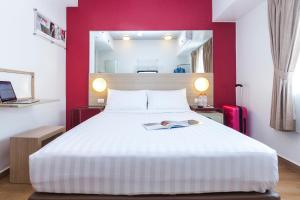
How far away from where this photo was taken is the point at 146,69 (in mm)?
4195

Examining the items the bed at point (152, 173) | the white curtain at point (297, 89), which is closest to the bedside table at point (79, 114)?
the bed at point (152, 173)

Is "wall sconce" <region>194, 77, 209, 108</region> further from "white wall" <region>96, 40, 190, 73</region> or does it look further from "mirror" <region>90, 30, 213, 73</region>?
"white wall" <region>96, 40, 190, 73</region>

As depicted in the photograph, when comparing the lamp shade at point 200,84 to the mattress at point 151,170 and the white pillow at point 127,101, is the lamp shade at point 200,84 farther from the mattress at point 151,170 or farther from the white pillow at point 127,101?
the mattress at point 151,170

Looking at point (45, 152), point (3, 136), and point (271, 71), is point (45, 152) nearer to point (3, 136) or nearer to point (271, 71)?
point (3, 136)

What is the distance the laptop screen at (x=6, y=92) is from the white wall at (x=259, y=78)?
2981 mm

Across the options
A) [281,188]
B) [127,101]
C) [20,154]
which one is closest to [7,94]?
[20,154]

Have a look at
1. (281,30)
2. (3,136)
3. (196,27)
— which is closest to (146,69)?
(196,27)

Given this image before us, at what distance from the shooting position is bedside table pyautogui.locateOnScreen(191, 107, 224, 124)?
3.78 m

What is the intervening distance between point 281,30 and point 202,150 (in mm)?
1979

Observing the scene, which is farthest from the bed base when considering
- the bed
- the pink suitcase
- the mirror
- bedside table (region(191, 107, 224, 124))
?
the mirror

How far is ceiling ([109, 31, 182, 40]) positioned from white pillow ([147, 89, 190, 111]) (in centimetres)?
96

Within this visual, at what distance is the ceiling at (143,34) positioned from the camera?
4.18m

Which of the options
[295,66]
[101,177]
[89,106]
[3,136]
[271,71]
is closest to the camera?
[101,177]

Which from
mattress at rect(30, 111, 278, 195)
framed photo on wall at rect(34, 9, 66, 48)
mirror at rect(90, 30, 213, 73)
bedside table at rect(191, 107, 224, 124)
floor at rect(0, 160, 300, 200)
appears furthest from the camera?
mirror at rect(90, 30, 213, 73)
